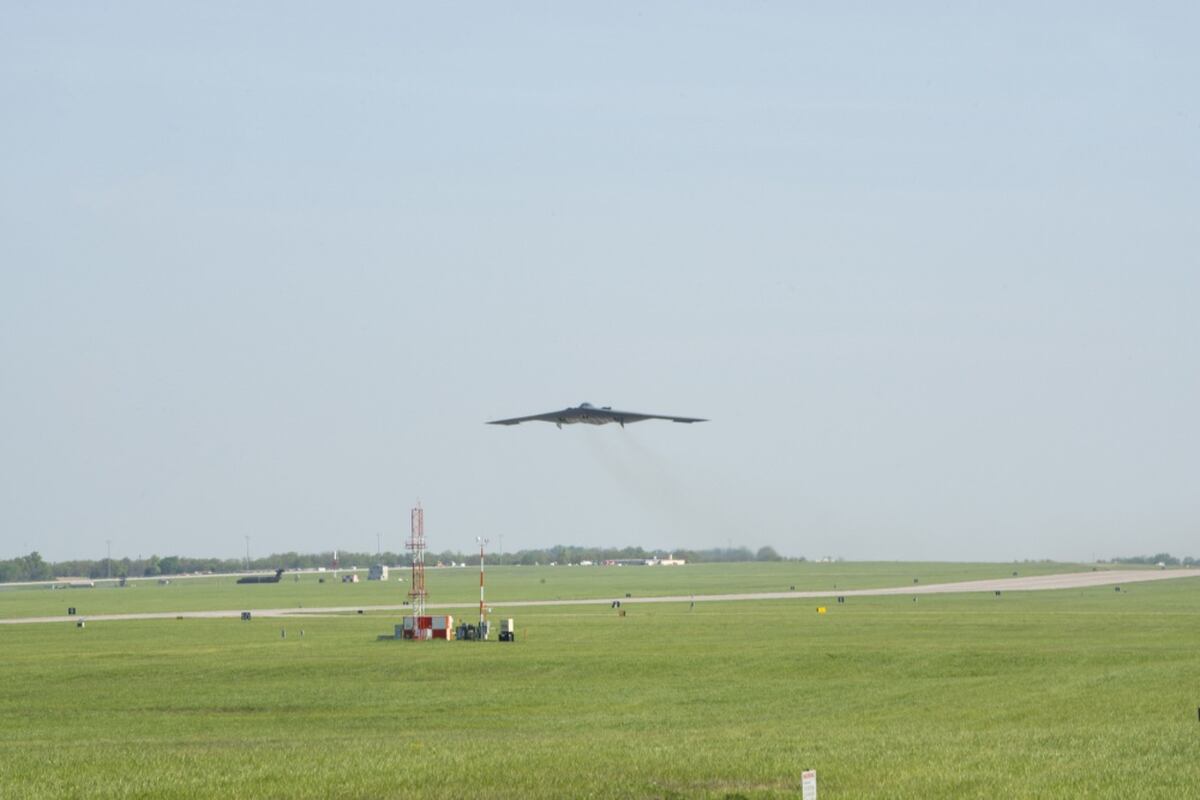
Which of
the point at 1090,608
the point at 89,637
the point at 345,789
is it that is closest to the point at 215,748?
the point at 345,789

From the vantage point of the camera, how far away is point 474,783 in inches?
1211

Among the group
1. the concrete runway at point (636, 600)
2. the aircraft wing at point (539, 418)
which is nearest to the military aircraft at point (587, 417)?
the aircraft wing at point (539, 418)

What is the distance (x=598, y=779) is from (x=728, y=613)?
92984 mm

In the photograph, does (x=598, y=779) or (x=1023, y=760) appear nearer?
(x=598, y=779)

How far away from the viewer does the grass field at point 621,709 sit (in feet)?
102

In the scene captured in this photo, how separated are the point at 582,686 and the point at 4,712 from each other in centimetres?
2186

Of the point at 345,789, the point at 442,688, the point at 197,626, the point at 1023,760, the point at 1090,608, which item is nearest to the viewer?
the point at 345,789

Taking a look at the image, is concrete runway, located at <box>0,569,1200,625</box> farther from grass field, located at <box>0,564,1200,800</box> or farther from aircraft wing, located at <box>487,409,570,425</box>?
aircraft wing, located at <box>487,409,570,425</box>

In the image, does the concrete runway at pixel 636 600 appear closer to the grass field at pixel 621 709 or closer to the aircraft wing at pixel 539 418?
the grass field at pixel 621 709

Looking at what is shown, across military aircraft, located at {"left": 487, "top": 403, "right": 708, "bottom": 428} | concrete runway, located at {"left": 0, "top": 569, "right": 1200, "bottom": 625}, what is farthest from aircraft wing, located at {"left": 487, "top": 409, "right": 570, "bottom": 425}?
concrete runway, located at {"left": 0, "top": 569, "right": 1200, "bottom": 625}

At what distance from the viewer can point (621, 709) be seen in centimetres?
5525

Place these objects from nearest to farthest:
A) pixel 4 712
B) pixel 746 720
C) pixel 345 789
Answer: pixel 345 789, pixel 746 720, pixel 4 712

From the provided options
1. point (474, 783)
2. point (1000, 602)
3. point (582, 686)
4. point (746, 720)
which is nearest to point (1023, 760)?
point (474, 783)

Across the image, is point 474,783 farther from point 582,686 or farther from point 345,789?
point 582,686
